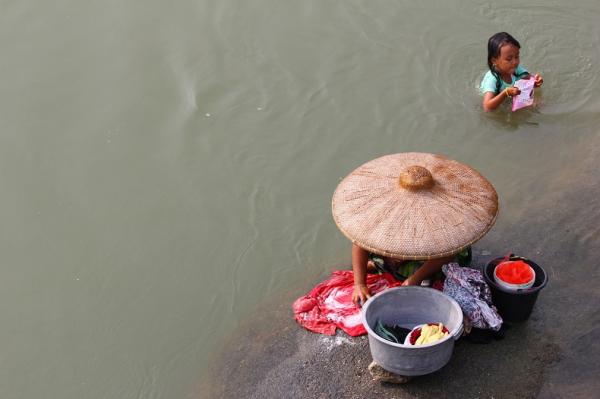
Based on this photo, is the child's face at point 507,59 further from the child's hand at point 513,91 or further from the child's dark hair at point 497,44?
the child's hand at point 513,91

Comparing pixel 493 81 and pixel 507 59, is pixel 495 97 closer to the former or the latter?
pixel 493 81

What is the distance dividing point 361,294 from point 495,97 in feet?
8.30

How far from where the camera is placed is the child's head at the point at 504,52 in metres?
5.21

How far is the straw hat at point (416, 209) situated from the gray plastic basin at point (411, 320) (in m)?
0.36

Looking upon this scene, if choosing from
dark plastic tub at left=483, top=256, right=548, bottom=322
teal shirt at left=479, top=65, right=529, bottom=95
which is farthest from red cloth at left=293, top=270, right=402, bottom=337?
teal shirt at left=479, top=65, right=529, bottom=95

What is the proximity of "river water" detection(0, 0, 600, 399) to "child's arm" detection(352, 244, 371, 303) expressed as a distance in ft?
2.31

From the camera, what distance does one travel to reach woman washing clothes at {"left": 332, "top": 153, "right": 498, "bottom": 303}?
3.20 m

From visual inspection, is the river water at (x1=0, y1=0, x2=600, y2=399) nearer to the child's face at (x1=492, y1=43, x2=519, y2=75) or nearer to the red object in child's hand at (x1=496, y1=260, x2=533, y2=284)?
the child's face at (x1=492, y1=43, x2=519, y2=75)

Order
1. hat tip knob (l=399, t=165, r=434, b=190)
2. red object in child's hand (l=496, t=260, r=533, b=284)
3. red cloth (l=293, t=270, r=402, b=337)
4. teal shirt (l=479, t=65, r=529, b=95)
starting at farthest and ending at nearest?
teal shirt (l=479, t=65, r=529, b=95)
red cloth (l=293, t=270, r=402, b=337)
red object in child's hand (l=496, t=260, r=533, b=284)
hat tip knob (l=399, t=165, r=434, b=190)

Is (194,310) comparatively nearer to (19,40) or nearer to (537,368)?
(537,368)

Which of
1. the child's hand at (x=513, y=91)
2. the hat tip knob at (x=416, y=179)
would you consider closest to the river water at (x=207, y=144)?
the child's hand at (x=513, y=91)

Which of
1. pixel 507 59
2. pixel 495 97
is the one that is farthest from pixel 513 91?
pixel 507 59

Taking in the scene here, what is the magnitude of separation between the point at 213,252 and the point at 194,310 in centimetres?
50

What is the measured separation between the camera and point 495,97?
5.42 meters
